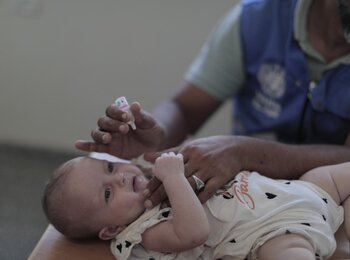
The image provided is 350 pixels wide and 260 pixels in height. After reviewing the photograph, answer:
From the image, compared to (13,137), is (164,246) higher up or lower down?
higher up

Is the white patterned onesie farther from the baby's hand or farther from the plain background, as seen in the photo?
the plain background

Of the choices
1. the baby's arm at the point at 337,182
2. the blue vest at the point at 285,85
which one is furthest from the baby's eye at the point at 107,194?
the blue vest at the point at 285,85

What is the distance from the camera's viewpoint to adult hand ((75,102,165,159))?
46.2 inches

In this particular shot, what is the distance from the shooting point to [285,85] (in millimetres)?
1439

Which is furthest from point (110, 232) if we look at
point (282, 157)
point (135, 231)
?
point (282, 157)

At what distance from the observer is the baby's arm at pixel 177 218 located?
3.28ft

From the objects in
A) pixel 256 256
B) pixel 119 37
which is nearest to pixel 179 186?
pixel 256 256

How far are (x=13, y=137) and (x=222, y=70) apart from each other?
59.7 inches

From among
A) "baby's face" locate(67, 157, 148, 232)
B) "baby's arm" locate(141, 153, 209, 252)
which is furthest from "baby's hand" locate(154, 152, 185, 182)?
"baby's face" locate(67, 157, 148, 232)

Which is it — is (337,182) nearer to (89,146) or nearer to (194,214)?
(194,214)

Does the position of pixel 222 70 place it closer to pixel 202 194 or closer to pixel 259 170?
pixel 259 170

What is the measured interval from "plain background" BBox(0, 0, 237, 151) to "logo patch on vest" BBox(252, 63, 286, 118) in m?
0.85

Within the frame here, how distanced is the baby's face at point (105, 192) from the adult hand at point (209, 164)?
0.05 meters

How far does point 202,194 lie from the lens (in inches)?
43.1
